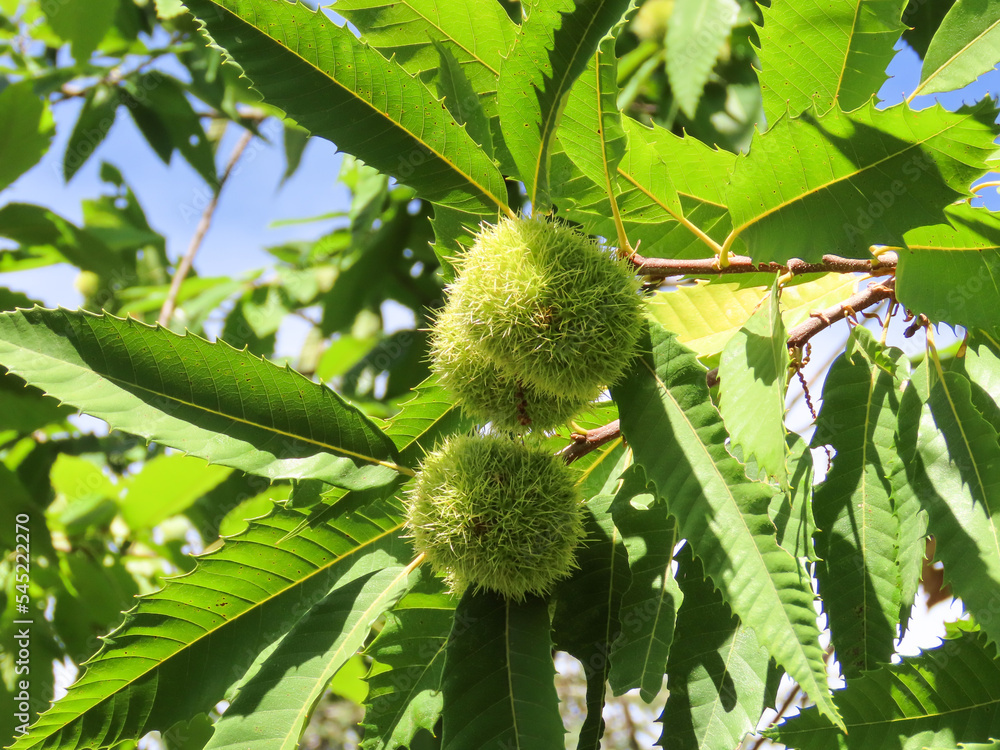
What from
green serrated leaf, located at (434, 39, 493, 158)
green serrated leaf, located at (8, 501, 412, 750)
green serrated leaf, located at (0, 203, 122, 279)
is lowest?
green serrated leaf, located at (8, 501, 412, 750)

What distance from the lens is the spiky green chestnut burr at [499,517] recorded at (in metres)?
1.11

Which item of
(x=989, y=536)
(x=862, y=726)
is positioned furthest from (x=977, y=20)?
(x=862, y=726)

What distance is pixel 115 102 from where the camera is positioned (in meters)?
3.32

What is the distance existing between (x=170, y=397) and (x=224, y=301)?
9.20 feet

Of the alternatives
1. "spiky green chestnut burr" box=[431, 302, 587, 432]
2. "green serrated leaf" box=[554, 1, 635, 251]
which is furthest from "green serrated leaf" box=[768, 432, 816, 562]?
"green serrated leaf" box=[554, 1, 635, 251]

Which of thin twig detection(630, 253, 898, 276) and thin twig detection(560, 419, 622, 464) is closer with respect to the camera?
thin twig detection(630, 253, 898, 276)

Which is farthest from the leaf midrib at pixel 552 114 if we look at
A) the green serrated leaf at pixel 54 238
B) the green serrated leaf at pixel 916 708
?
the green serrated leaf at pixel 54 238

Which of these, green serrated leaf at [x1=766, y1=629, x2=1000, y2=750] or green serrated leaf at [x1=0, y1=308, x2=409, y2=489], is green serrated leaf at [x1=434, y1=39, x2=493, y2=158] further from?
green serrated leaf at [x1=766, y1=629, x2=1000, y2=750]

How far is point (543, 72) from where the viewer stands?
103 centimetres

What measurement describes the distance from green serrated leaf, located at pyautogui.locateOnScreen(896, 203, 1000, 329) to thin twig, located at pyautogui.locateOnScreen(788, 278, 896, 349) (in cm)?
16

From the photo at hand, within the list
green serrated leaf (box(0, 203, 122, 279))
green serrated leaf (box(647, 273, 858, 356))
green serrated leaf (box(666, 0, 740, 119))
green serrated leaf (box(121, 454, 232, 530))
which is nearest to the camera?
green serrated leaf (box(666, 0, 740, 119))

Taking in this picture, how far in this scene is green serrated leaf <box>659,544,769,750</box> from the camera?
1146 mm

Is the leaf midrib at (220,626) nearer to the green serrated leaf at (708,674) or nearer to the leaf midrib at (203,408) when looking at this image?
the leaf midrib at (203,408)

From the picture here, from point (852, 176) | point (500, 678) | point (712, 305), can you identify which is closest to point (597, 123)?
point (852, 176)
